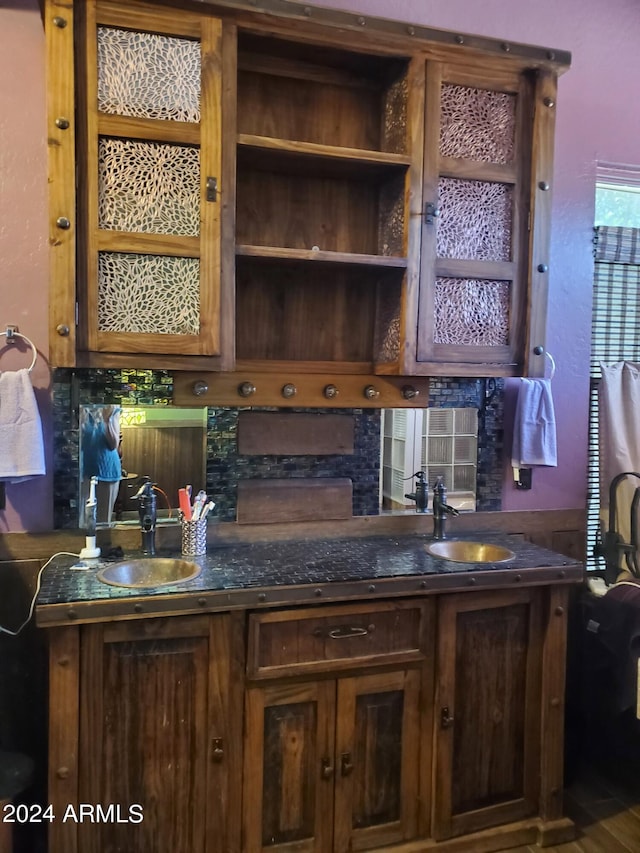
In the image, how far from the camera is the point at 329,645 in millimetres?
1835

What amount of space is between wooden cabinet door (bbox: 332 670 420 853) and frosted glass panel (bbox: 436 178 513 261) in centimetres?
136

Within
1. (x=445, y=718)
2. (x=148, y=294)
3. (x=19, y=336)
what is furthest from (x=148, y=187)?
(x=445, y=718)

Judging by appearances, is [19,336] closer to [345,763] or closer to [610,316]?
[345,763]

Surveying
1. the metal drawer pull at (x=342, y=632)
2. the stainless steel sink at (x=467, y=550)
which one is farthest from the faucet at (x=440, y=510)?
the metal drawer pull at (x=342, y=632)

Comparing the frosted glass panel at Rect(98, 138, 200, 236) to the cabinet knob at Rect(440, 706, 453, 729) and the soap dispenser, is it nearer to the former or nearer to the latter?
the soap dispenser

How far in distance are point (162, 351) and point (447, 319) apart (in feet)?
3.03

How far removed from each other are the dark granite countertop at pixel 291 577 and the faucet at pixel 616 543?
47cm

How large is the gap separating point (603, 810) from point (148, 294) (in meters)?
2.36

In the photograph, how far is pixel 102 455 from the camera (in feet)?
6.92

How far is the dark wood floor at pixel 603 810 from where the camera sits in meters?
2.10

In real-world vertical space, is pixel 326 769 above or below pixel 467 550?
below

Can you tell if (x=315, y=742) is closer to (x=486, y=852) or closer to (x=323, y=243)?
(x=486, y=852)

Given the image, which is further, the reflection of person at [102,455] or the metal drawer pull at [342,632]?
the reflection of person at [102,455]

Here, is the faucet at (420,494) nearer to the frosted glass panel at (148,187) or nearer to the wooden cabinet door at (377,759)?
the wooden cabinet door at (377,759)
